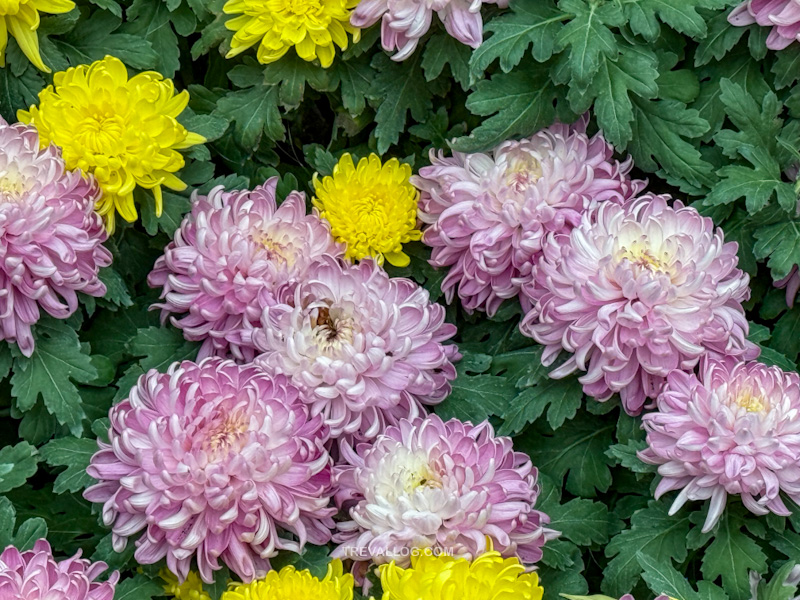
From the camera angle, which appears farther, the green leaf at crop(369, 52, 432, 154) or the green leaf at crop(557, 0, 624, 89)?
the green leaf at crop(369, 52, 432, 154)

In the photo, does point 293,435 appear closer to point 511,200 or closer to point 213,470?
point 213,470

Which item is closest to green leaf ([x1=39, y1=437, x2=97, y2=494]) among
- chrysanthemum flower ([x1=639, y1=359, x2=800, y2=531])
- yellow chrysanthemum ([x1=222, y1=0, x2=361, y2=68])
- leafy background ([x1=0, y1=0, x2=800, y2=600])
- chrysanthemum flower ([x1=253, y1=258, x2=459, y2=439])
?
leafy background ([x1=0, y1=0, x2=800, y2=600])

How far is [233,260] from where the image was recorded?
3.26 ft

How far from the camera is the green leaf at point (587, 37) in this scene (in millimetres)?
979

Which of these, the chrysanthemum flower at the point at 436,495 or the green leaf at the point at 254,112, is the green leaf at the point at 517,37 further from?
the chrysanthemum flower at the point at 436,495

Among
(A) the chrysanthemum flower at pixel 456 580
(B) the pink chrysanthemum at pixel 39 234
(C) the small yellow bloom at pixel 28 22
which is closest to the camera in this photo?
(A) the chrysanthemum flower at pixel 456 580

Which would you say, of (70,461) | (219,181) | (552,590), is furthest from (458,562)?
(219,181)

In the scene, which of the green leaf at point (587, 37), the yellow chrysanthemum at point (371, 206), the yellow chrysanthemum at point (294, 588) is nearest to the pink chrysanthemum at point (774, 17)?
the green leaf at point (587, 37)

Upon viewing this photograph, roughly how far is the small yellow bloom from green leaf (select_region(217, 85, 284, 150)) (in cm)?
20

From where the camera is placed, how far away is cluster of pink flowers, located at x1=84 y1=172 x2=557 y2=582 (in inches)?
34.3

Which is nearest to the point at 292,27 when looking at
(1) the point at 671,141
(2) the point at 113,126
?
(2) the point at 113,126

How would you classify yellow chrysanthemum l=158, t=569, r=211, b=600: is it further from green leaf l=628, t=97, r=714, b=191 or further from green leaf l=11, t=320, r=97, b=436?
green leaf l=628, t=97, r=714, b=191

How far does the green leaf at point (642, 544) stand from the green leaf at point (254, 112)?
612mm

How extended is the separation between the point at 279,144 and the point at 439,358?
1.36 feet
